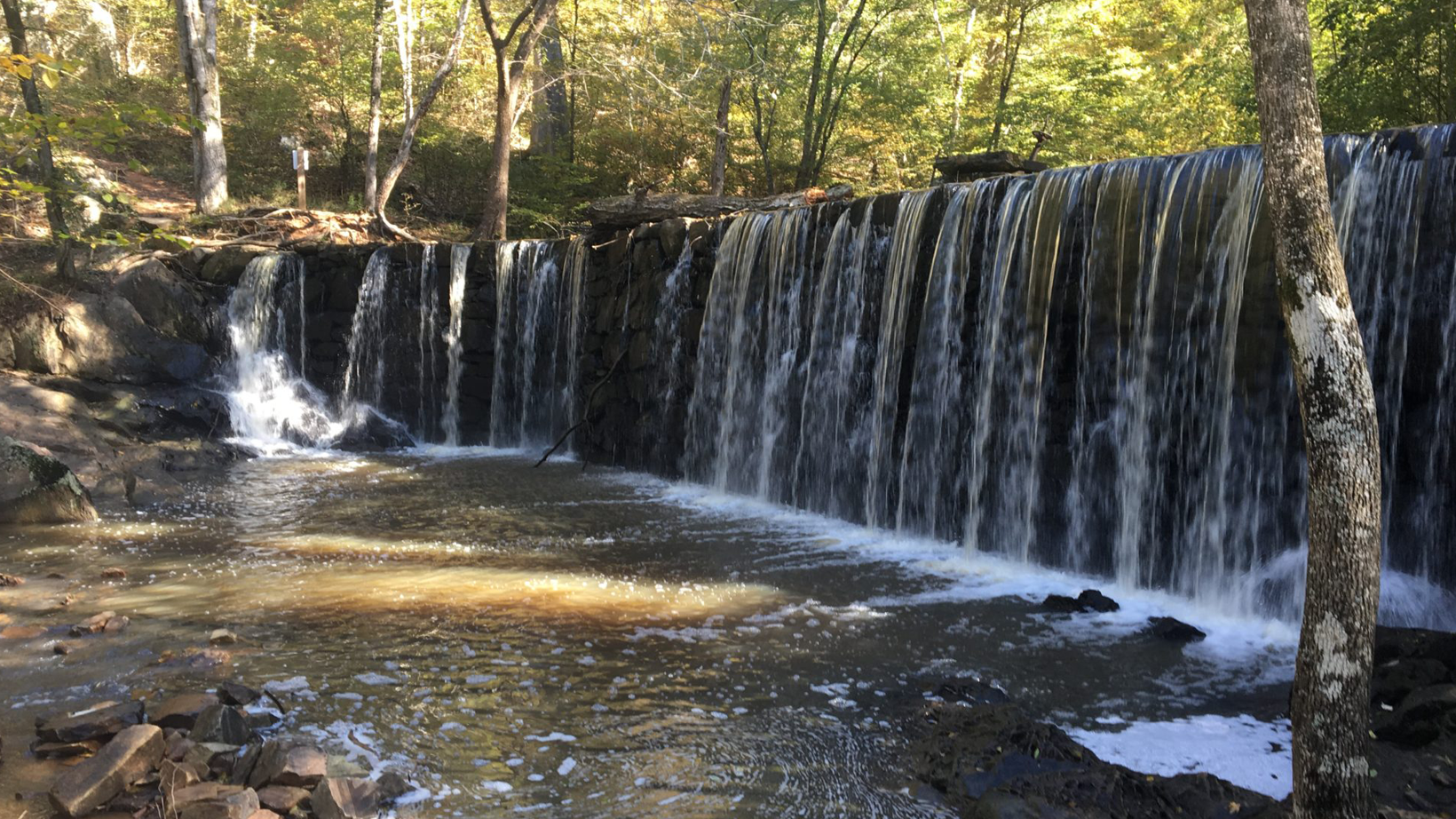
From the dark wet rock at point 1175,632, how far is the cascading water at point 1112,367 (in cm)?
73

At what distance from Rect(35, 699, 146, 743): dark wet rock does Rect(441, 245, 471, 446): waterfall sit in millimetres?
11344

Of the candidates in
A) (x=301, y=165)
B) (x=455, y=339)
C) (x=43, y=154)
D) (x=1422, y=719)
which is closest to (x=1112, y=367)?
(x=1422, y=719)

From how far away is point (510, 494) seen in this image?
10945mm

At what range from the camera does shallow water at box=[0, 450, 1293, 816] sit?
4.19m

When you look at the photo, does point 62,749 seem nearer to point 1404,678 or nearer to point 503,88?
point 1404,678

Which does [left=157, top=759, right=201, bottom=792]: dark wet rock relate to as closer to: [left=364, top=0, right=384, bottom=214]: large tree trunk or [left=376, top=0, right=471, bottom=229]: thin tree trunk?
[left=376, top=0, right=471, bottom=229]: thin tree trunk

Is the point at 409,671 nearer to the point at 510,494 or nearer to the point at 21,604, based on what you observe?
the point at 21,604

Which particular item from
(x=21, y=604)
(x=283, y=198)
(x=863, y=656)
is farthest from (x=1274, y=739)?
(x=283, y=198)

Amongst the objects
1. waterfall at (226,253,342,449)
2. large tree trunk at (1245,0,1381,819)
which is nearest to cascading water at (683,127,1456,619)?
large tree trunk at (1245,0,1381,819)

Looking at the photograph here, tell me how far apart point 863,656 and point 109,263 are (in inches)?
560

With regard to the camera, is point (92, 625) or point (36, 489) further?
point (36, 489)

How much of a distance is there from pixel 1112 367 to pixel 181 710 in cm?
657

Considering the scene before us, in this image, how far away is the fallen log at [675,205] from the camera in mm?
13391

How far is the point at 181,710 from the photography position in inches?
167
